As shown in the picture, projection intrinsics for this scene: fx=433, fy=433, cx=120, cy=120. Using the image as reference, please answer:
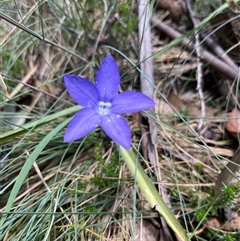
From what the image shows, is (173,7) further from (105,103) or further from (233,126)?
(105,103)

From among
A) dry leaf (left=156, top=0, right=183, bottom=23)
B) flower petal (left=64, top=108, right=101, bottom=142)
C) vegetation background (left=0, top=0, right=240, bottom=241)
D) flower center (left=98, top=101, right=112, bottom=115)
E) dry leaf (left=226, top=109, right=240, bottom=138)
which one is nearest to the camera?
flower petal (left=64, top=108, right=101, bottom=142)

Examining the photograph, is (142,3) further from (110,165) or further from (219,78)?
(110,165)

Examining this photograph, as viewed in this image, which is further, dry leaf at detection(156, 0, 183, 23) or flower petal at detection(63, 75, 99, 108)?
dry leaf at detection(156, 0, 183, 23)

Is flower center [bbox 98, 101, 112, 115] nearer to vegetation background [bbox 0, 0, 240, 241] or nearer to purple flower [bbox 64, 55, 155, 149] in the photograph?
purple flower [bbox 64, 55, 155, 149]

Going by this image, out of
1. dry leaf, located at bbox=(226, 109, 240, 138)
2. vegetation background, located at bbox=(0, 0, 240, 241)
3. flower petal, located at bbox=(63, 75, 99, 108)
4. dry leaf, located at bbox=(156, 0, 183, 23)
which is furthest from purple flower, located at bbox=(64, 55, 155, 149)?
dry leaf, located at bbox=(156, 0, 183, 23)

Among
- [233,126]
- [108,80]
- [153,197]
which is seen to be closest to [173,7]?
[233,126]

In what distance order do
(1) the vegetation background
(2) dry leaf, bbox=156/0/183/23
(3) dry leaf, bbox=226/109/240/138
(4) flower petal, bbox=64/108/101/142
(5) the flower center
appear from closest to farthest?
1. (4) flower petal, bbox=64/108/101/142
2. (5) the flower center
3. (1) the vegetation background
4. (3) dry leaf, bbox=226/109/240/138
5. (2) dry leaf, bbox=156/0/183/23

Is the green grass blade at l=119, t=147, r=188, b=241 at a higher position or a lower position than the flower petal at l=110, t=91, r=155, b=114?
lower
